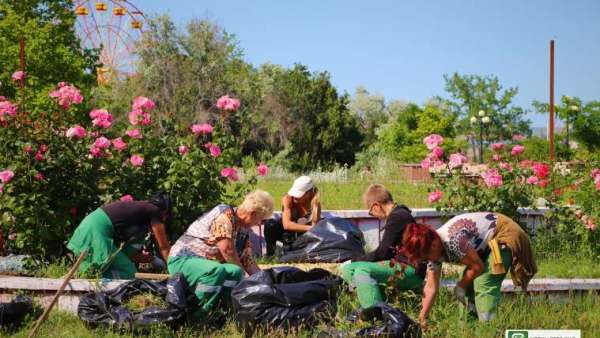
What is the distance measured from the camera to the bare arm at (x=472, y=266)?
5008 mm

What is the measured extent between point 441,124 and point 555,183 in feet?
105

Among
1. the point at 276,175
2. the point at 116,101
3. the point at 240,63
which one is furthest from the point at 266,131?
the point at 276,175

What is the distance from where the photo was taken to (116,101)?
1302 inches

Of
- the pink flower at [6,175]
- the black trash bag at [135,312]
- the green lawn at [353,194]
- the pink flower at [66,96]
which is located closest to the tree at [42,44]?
the green lawn at [353,194]

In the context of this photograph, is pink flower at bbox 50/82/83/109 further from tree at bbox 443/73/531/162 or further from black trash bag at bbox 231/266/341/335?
tree at bbox 443/73/531/162

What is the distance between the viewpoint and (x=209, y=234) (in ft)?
19.1

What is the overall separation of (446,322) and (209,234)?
77.6 inches

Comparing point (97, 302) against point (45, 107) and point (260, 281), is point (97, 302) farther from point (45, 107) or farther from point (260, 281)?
point (45, 107)

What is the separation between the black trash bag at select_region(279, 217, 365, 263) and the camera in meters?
7.31

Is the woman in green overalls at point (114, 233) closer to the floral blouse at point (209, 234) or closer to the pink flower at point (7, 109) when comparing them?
the floral blouse at point (209, 234)

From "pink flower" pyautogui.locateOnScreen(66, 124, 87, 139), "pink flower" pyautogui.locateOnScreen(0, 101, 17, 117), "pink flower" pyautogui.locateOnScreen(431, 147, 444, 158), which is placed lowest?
"pink flower" pyautogui.locateOnScreen(431, 147, 444, 158)

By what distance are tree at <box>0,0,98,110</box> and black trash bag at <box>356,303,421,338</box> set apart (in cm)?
2141
